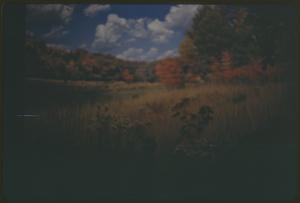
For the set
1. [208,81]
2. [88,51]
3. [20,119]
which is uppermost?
[88,51]

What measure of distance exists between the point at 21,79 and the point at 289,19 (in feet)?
6.19

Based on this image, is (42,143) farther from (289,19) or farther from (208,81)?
(289,19)

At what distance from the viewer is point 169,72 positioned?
3150mm

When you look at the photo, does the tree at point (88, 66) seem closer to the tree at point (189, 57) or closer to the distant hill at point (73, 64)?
the distant hill at point (73, 64)

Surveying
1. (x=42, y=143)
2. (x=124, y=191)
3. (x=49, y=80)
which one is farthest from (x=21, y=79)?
(x=124, y=191)

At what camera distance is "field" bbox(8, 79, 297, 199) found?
3.12 m

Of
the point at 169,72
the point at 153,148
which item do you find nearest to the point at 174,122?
the point at 153,148

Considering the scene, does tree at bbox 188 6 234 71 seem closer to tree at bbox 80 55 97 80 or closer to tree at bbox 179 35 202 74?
tree at bbox 179 35 202 74

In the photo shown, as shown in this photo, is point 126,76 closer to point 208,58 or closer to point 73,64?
point 73,64

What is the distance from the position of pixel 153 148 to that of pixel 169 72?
1.77 ft

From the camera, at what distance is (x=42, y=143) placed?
10.3ft

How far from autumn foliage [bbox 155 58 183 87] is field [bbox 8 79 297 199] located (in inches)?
2.5

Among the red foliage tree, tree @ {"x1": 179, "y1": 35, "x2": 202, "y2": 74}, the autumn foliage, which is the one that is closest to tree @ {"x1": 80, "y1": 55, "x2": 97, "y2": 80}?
the red foliage tree

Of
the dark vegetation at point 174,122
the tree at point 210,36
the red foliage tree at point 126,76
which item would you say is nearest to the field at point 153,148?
the dark vegetation at point 174,122
